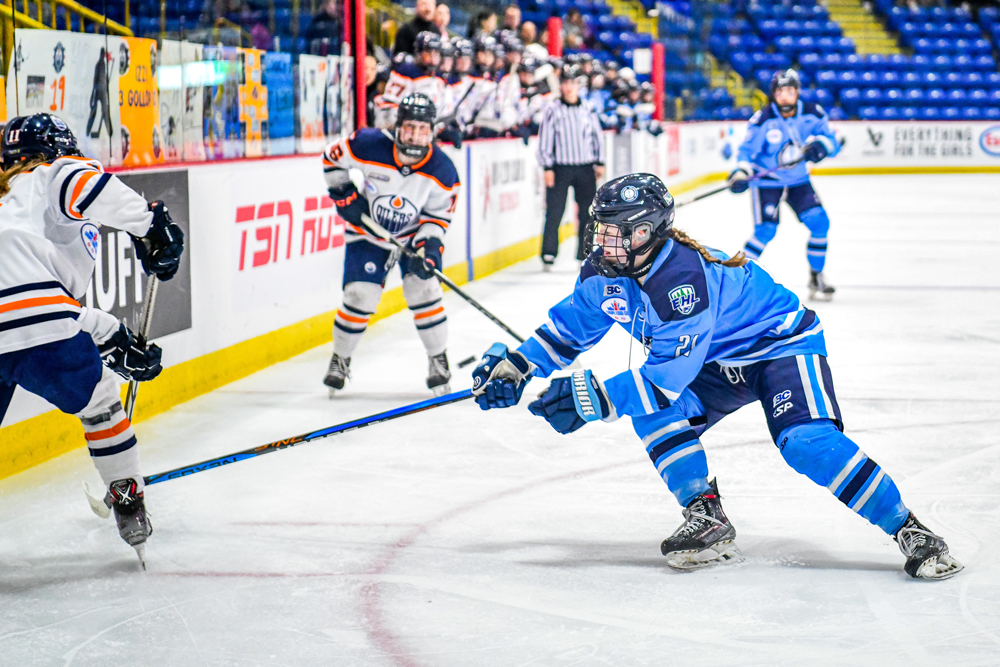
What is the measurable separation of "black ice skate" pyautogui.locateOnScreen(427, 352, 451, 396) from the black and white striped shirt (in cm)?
424

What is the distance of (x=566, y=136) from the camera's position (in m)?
8.91

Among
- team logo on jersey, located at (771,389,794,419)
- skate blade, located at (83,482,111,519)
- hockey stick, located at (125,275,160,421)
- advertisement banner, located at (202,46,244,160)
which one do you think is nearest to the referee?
advertisement banner, located at (202,46,244,160)

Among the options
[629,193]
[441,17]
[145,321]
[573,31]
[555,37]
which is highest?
[573,31]

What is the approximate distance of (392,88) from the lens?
25.9ft

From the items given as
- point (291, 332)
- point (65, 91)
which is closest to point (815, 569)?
point (65, 91)

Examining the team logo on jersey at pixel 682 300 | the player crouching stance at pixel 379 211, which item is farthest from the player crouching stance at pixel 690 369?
the player crouching stance at pixel 379 211

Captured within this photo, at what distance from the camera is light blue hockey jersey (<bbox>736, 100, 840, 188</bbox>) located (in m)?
7.14

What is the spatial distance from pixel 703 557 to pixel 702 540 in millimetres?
49

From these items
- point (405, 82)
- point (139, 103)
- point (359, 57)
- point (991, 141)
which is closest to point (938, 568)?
point (139, 103)

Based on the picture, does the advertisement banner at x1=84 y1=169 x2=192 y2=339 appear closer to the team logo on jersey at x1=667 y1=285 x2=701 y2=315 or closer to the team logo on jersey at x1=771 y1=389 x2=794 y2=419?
the team logo on jersey at x1=667 y1=285 x2=701 y2=315

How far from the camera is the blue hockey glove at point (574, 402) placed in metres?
2.58

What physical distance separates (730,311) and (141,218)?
131 cm

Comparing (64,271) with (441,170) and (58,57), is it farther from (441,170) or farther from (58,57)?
(441,170)

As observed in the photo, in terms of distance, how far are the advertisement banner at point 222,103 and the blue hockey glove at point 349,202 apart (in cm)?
95
